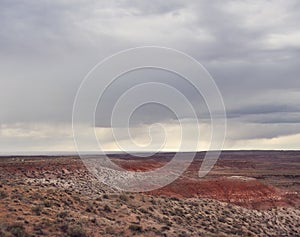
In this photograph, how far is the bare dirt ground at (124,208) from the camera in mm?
30891

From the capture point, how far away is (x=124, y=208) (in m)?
39.2

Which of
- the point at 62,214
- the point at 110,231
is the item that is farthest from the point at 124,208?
the point at 62,214

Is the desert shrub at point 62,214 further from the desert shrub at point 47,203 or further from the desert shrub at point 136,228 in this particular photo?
the desert shrub at point 136,228

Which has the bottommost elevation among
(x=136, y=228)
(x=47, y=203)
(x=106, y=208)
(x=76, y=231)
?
(x=136, y=228)

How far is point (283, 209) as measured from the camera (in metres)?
60.4

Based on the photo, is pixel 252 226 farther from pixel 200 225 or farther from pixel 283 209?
pixel 283 209

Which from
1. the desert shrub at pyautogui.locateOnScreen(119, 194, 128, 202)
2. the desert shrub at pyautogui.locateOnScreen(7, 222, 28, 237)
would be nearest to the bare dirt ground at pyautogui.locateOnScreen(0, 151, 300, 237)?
the desert shrub at pyautogui.locateOnScreen(7, 222, 28, 237)

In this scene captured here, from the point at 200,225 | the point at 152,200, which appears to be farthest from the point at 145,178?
the point at 200,225

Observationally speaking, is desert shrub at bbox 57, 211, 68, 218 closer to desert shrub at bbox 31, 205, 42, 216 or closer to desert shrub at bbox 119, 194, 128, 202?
desert shrub at bbox 31, 205, 42, 216

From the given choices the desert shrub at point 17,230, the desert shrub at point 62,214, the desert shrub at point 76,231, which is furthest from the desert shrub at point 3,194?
the desert shrub at point 76,231

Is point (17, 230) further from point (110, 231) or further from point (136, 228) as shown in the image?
point (136, 228)

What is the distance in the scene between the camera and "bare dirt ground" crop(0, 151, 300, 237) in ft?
101

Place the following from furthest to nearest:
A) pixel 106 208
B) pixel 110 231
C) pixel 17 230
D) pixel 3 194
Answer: pixel 106 208
pixel 3 194
pixel 110 231
pixel 17 230

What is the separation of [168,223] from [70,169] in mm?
21339
